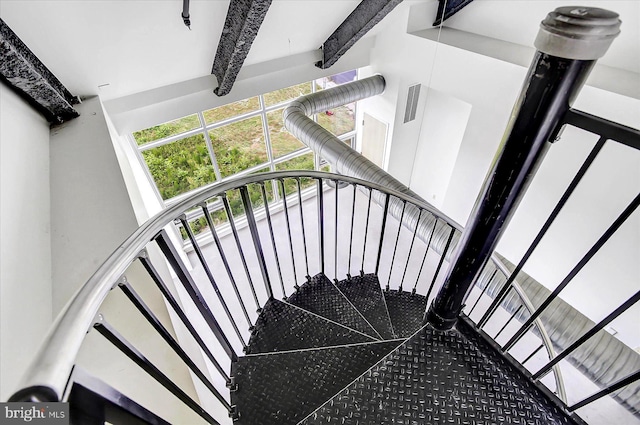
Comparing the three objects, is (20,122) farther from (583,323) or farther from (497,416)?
(583,323)

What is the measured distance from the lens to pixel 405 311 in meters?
2.39

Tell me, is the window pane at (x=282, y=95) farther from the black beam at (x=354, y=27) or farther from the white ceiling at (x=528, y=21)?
the white ceiling at (x=528, y=21)

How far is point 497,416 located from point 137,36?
3.13 meters

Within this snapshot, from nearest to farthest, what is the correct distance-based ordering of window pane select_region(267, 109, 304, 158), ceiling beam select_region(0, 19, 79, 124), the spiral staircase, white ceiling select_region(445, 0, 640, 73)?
the spiral staircase → ceiling beam select_region(0, 19, 79, 124) → white ceiling select_region(445, 0, 640, 73) → window pane select_region(267, 109, 304, 158)

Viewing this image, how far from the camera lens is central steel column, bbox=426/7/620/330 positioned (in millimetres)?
509

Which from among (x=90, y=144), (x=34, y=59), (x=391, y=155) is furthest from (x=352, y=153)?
(x=34, y=59)

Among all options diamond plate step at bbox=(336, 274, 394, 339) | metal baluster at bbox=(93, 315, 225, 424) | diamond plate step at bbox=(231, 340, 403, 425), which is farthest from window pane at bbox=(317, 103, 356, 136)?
metal baluster at bbox=(93, 315, 225, 424)

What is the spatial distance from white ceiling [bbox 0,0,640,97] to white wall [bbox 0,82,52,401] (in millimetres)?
553

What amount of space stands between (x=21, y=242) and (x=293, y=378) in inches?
50.2

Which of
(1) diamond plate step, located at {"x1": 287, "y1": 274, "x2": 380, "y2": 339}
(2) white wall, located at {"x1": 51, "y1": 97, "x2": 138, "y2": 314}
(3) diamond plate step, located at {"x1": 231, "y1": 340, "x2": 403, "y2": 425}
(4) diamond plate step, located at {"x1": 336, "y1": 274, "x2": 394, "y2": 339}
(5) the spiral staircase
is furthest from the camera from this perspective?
(4) diamond plate step, located at {"x1": 336, "y1": 274, "x2": 394, "y2": 339}

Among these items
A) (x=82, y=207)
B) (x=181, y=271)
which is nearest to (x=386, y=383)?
(x=181, y=271)

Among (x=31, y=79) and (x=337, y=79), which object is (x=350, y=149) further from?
(x=31, y=79)

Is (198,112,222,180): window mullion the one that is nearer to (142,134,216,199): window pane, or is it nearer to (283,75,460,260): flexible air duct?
(142,134,216,199): window pane

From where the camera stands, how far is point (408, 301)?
250cm
